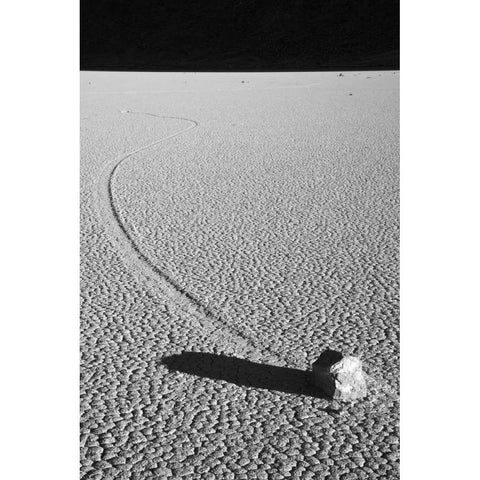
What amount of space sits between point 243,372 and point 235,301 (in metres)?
0.73

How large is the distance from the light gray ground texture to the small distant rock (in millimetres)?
35

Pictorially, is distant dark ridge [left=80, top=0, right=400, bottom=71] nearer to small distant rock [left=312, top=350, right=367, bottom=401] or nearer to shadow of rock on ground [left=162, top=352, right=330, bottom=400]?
shadow of rock on ground [left=162, top=352, right=330, bottom=400]

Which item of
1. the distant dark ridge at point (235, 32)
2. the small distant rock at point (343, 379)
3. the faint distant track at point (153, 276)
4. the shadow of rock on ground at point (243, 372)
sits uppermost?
the small distant rock at point (343, 379)

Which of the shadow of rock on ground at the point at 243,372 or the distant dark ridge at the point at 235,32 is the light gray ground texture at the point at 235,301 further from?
the distant dark ridge at the point at 235,32

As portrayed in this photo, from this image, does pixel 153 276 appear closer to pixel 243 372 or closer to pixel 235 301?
pixel 235 301

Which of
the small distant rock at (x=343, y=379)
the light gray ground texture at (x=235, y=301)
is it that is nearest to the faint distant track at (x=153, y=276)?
the light gray ground texture at (x=235, y=301)

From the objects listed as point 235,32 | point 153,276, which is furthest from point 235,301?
point 235,32

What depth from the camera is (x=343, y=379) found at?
251cm

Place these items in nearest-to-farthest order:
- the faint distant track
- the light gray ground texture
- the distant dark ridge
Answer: the light gray ground texture
the faint distant track
the distant dark ridge

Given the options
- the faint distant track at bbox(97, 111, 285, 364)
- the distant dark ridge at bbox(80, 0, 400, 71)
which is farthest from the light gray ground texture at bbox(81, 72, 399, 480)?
the distant dark ridge at bbox(80, 0, 400, 71)

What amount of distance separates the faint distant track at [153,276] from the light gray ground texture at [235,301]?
1cm

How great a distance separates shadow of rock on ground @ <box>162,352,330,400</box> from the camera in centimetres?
263

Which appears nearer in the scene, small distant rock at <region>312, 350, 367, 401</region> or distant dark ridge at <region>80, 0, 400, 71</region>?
small distant rock at <region>312, 350, 367, 401</region>

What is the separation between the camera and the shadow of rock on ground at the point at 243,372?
Result: 2.63 metres
